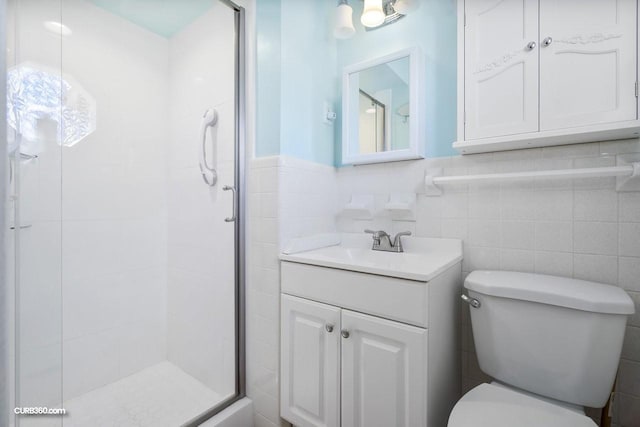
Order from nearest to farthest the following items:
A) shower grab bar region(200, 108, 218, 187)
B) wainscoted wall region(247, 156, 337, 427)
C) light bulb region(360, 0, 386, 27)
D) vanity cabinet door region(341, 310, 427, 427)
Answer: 1. vanity cabinet door region(341, 310, 427, 427)
2. wainscoted wall region(247, 156, 337, 427)
3. light bulb region(360, 0, 386, 27)
4. shower grab bar region(200, 108, 218, 187)

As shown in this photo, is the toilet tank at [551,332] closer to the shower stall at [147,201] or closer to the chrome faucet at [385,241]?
the chrome faucet at [385,241]

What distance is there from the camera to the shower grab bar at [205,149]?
5.11 feet

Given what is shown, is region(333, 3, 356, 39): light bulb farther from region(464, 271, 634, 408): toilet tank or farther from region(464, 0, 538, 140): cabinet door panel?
region(464, 271, 634, 408): toilet tank

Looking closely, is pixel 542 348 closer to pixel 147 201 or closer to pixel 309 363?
pixel 309 363

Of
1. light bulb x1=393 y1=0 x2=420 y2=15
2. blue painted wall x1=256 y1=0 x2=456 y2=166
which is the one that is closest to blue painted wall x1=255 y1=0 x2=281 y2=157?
blue painted wall x1=256 y1=0 x2=456 y2=166

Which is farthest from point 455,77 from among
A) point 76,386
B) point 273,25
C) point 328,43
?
point 76,386

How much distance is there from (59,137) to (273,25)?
0.98m

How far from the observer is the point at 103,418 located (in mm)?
1348

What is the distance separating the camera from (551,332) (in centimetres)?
90

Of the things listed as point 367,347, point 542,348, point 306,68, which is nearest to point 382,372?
point 367,347

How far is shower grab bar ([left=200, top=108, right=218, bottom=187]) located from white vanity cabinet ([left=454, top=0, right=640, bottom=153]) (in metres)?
1.21

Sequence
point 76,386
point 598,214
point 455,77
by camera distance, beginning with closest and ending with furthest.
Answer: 1. point 598,214
2. point 455,77
3. point 76,386

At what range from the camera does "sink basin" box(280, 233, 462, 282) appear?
0.94m

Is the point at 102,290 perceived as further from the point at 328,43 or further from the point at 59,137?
the point at 328,43
